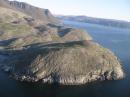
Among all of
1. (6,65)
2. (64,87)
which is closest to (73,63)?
(64,87)

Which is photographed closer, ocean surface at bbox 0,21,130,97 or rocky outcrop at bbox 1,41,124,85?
ocean surface at bbox 0,21,130,97

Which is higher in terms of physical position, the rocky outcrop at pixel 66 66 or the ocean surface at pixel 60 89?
the rocky outcrop at pixel 66 66

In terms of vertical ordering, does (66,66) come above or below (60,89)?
above

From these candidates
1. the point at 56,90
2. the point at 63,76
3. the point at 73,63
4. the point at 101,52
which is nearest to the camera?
the point at 56,90

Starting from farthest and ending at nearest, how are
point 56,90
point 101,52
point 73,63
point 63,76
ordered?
point 101,52
point 73,63
point 63,76
point 56,90

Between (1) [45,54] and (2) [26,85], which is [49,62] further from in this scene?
(2) [26,85]

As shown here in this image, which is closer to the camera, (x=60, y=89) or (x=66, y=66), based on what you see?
(x=60, y=89)

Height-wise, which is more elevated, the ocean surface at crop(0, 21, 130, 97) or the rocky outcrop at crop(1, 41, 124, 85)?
the rocky outcrop at crop(1, 41, 124, 85)

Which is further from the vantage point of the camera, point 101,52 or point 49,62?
point 101,52

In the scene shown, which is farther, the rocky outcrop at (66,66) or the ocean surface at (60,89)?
the rocky outcrop at (66,66)

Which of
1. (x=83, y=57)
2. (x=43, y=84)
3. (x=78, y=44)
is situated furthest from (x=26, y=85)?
(x=78, y=44)
